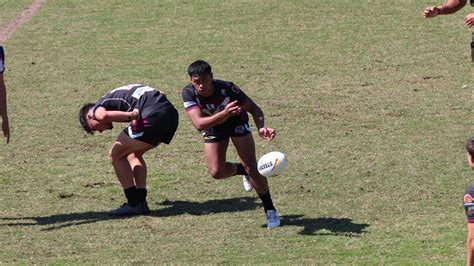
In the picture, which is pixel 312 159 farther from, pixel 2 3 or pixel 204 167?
pixel 2 3

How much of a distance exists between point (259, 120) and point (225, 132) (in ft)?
1.76

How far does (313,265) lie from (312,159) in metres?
3.67

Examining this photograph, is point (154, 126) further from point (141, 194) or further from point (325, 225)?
point (325, 225)

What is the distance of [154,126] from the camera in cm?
1117

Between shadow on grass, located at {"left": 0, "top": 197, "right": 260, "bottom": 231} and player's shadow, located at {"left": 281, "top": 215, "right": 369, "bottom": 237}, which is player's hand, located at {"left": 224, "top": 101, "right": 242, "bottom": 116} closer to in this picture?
player's shadow, located at {"left": 281, "top": 215, "right": 369, "bottom": 237}

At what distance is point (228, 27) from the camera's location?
20.1 metres

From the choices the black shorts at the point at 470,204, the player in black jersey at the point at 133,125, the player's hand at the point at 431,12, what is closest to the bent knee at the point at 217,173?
the player in black jersey at the point at 133,125

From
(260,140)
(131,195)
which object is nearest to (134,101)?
(131,195)

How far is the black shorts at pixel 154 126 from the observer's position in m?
11.2

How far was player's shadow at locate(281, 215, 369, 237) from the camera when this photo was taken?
10.4m

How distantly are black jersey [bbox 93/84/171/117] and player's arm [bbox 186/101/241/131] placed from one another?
768 mm

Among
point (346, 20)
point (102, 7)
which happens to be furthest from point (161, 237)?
point (102, 7)

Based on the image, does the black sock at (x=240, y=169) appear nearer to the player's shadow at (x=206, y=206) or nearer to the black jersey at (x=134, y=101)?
the player's shadow at (x=206, y=206)

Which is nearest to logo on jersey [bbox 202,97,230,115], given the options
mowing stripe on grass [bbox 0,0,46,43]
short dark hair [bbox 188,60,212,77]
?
short dark hair [bbox 188,60,212,77]
